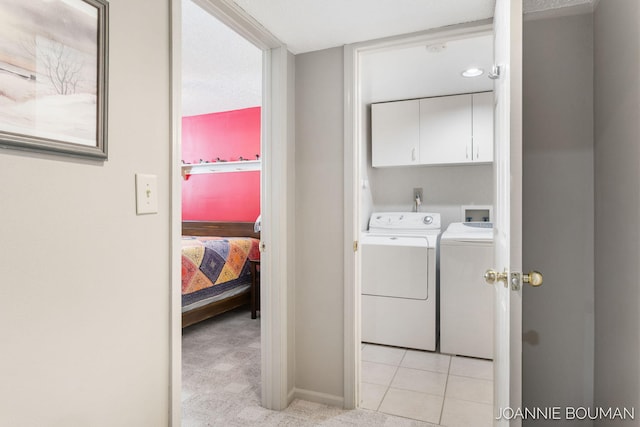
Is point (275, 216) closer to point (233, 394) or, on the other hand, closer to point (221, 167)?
Answer: point (233, 394)

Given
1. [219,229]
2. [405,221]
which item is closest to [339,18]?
[405,221]

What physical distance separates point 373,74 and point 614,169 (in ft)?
6.18

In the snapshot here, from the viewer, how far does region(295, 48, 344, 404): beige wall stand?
6.73 feet

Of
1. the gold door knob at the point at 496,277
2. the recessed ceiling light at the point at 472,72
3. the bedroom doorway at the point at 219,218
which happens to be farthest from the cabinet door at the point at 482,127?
the gold door knob at the point at 496,277

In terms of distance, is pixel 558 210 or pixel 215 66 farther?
pixel 215 66

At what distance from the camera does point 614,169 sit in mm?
1305

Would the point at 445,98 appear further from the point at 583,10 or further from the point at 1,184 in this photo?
the point at 1,184

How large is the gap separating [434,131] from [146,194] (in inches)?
111

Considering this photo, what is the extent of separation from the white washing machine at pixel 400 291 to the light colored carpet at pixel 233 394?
3.20 feet

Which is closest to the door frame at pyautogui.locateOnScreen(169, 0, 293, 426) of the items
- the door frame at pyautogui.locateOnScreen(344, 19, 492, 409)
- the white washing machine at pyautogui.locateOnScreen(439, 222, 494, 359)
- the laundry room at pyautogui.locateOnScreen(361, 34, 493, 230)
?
the door frame at pyautogui.locateOnScreen(344, 19, 492, 409)

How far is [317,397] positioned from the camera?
2.10 m

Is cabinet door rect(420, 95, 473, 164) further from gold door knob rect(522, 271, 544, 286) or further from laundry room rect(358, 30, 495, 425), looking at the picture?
gold door knob rect(522, 271, 544, 286)

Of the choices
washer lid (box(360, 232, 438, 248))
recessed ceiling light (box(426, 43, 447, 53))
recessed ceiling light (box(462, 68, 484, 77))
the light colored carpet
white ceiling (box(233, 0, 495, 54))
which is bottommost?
the light colored carpet

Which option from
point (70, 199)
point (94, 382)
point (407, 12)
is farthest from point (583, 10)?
point (94, 382)
